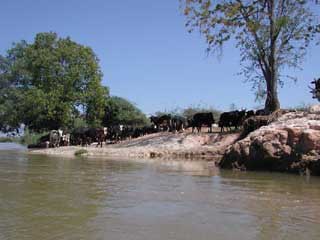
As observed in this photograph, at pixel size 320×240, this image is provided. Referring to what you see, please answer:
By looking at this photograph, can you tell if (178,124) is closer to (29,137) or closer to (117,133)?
(117,133)

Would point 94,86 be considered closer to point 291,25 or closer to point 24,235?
point 291,25

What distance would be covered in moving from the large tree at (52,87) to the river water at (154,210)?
104ft

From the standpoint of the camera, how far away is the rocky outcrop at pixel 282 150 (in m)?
12.2

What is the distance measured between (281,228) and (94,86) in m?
38.7

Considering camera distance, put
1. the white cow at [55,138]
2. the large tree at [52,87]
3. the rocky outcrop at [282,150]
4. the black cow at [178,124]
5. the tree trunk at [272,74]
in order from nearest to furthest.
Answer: the rocky outcrop at [282,150], the tree trunk at [272,74], the black cow at [178,124], the white cow at [55,138], the large tree at [52,87]

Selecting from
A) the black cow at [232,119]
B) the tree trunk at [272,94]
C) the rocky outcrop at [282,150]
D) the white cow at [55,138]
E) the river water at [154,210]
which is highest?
the tree trunk at [272,94]

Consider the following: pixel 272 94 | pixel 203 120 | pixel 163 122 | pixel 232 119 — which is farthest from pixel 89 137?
pixel 272 94

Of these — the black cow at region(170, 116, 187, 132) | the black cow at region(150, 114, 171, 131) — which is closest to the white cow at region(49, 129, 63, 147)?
the black cow at region(150, 114, 171, 131)

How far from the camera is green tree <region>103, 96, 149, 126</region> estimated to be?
50.4 metres

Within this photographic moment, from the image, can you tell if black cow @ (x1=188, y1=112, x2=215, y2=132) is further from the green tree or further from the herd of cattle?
the green tree

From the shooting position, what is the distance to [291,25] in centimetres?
2375

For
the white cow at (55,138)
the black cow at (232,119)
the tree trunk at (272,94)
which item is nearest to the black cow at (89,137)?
the white cow at (55,138)

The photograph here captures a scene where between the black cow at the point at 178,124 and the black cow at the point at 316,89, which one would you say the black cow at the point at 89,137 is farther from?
the black cow at the point at 316,89

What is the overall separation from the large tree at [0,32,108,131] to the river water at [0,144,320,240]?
1244 inches
